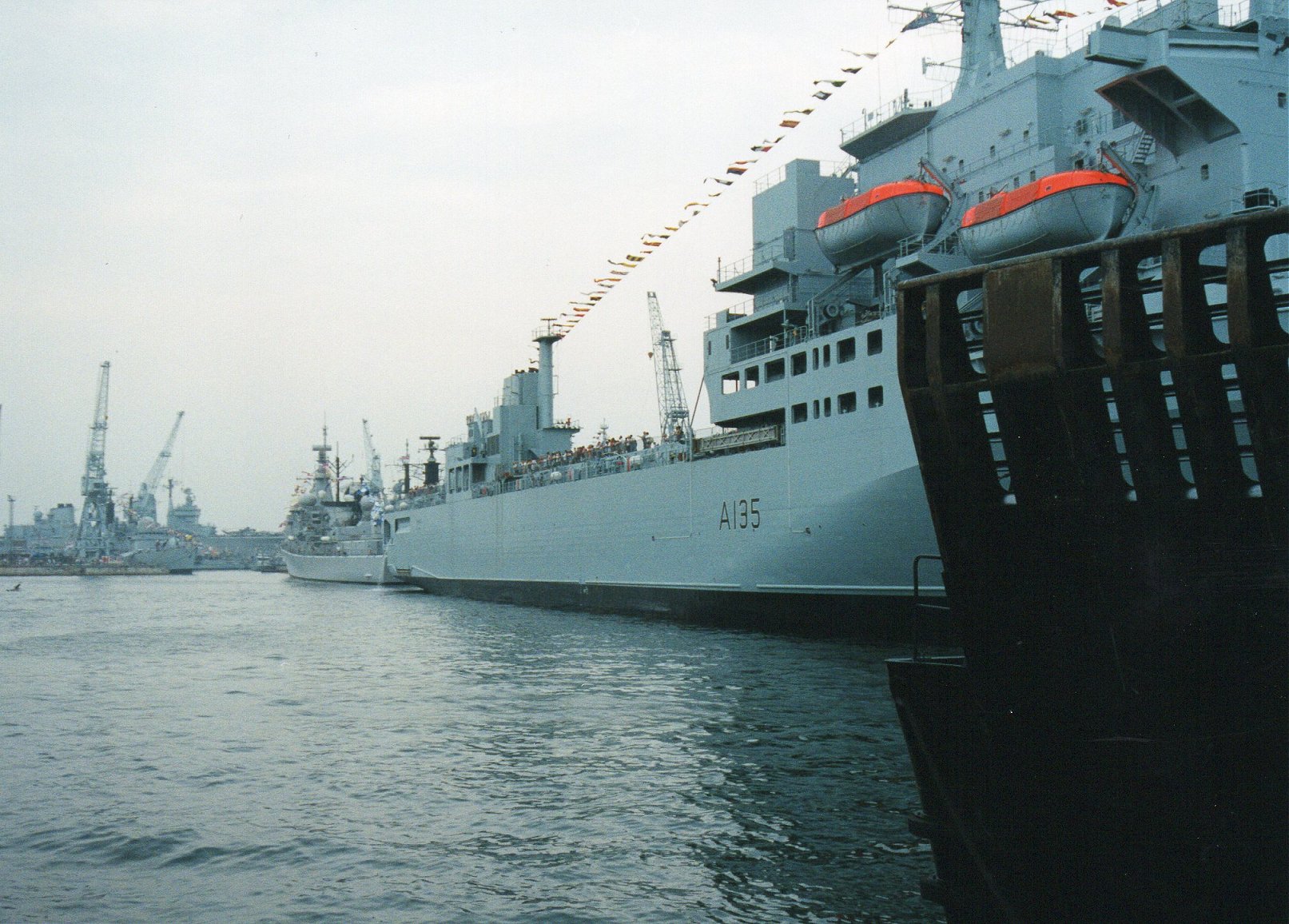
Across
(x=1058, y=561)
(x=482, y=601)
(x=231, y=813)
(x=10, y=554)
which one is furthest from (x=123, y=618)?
(x=10, y=554)

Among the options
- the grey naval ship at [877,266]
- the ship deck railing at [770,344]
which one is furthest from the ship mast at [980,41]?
the ship deck railing at [770,344]

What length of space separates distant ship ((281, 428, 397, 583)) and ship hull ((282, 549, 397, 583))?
69mm

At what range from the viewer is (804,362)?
3186 centimetres

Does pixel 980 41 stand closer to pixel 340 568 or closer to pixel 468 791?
pixel 468 791

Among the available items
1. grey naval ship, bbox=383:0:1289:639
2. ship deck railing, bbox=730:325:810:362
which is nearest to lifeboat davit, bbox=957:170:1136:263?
grey naval ship, bbox=383:0:1289:639

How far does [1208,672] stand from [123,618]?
52274 mm

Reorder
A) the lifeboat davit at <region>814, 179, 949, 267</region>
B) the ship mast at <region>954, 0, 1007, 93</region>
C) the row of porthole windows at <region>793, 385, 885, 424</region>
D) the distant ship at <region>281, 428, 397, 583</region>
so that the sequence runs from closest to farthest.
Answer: the row of porthole windows at <region>793, 385, 885, 424</region> → the lifeboat davit at <region>814, 179, 949, 267</region> → the ship mast at <region>954, 0, 1007, 93</region> → the distant ship at <region>281, 428, 397, 583</region>

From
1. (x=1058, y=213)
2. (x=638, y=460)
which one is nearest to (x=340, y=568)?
(x=638, y=460)

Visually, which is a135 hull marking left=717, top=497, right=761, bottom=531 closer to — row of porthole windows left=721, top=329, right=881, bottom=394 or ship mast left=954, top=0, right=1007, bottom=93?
row of porthole windows left=721, top=329, right=881, bottom=394

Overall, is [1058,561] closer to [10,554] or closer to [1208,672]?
[1208,672]

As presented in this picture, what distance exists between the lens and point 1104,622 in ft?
25.4

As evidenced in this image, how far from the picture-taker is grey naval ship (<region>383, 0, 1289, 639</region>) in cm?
2344

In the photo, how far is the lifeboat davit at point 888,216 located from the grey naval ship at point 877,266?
51mm

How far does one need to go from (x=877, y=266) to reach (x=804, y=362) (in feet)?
13.2
